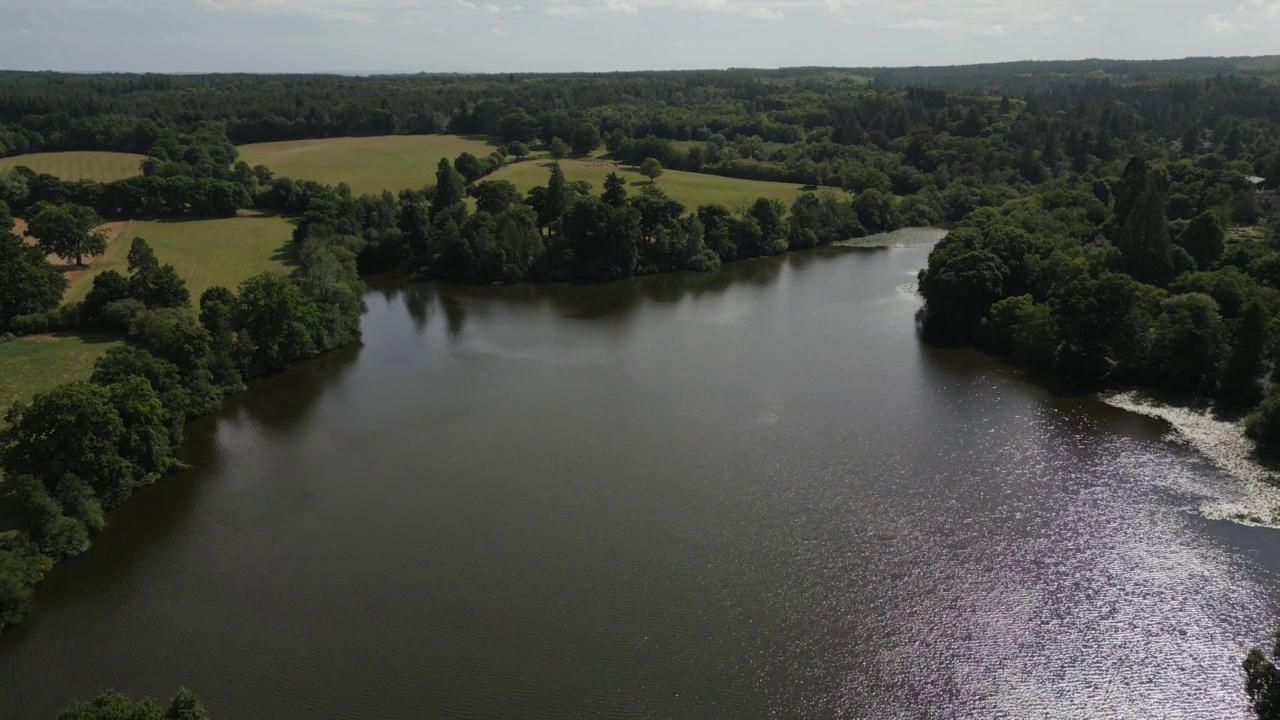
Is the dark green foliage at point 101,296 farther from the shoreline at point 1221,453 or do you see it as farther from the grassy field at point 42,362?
the shoreline at point 1221,453

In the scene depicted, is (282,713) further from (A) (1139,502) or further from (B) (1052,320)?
(B) (1052,320)

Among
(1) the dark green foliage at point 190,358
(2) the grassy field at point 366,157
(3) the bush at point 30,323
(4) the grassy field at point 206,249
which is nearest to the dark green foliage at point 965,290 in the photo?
(1) the dark green foliage at point 190,358

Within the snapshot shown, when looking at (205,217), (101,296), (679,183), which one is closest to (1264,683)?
(101,296)

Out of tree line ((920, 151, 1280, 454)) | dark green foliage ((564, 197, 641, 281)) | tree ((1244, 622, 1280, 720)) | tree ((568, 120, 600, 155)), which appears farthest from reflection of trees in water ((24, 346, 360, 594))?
tree ((568, 120, 600, 155))

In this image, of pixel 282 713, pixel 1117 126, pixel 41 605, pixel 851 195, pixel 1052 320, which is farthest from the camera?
pixel 1117 126

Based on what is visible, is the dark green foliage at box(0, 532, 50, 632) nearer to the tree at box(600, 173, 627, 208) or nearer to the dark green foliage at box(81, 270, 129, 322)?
the dark green foliage at box(81, 270, 129, 322)

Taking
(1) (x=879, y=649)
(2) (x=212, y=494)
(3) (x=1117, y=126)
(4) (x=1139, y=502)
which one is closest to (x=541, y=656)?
(1) (x=879, y=649)

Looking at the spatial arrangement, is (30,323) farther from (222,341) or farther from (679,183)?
(679,183)

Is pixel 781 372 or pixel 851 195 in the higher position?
pixel 851 195
